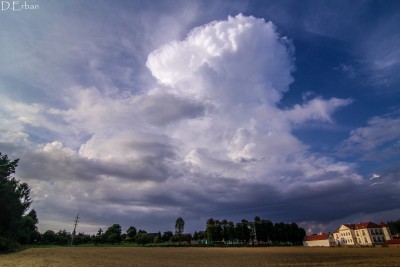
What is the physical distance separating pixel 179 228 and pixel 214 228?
26.7 meters

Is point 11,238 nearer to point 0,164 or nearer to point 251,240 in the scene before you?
point 0,164

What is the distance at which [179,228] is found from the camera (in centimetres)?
16988

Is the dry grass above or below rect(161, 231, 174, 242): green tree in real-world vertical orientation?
below

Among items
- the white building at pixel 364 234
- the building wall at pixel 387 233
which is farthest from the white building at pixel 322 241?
the building wall at pixel 387 233

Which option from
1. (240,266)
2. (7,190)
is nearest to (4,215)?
(7,190)

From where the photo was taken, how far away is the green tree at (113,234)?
14900 cm

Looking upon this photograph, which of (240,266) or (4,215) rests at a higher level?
(4,215)

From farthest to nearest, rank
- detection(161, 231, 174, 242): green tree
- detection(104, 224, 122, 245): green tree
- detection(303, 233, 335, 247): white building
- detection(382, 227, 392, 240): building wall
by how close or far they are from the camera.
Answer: detection(161, 231, 174, 242): green tree < detection(303, 233, 335, 247): white building < detection(104, 224, 122, 245): green tree < detection(382, 227, 392, 240): building wall

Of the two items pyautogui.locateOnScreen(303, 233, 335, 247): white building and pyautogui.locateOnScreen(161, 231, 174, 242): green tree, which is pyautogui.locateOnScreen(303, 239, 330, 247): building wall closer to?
pyautogui.locateOnScreen(303, 233, 335, 247): white building

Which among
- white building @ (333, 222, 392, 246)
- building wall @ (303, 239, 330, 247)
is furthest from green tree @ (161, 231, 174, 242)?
white building @ (333, 222, 392, 246)

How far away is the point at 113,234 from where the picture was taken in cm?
15050

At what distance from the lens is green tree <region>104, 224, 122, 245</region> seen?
149 metres

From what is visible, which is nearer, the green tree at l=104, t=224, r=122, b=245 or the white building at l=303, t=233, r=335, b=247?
the green tree at l=104, t=224, r=122, b=245

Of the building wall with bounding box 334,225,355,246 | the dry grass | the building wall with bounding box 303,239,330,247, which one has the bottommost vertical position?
the dry grass
